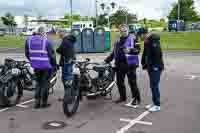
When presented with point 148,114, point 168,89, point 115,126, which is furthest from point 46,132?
point 168,89

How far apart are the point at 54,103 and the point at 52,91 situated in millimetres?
1278

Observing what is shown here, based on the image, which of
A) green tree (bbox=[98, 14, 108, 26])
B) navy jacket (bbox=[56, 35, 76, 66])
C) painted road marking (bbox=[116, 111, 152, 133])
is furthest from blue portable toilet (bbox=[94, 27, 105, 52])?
green tree (bbox=[98, 14, 108, 26])

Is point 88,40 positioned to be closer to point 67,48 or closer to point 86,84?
point 67,48

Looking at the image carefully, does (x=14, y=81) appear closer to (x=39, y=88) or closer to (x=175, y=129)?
(x=39, y=88)

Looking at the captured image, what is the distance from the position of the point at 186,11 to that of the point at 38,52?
69.9m

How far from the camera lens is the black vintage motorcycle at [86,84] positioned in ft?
19.9

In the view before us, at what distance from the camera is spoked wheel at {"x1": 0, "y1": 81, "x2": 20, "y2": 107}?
6.60 metres

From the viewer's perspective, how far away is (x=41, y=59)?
21.4 feet

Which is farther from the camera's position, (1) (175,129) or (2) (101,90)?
(2) (101,90)

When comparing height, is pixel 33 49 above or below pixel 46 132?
above

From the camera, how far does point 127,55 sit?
21.8 feet

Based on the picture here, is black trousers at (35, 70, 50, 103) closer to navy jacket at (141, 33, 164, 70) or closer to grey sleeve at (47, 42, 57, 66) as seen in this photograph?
grey sleeve at (47, 42, 57, 66)

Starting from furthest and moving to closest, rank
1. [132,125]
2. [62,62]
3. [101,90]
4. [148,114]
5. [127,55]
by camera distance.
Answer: [62,62], [101,90], [127,55], [148,114], [132,125]

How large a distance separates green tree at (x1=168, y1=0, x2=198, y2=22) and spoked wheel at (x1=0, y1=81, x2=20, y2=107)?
69.0m
